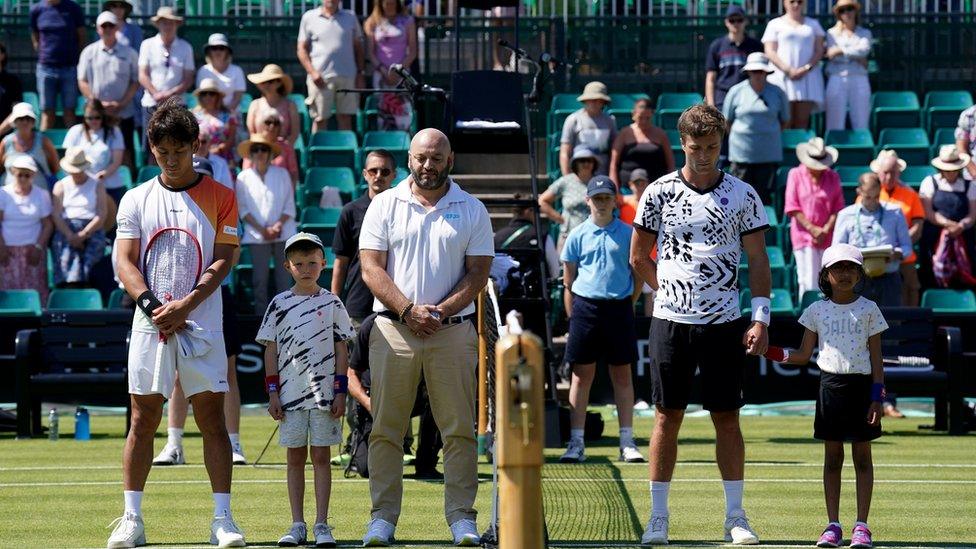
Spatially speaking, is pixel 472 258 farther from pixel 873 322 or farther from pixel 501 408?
pixel 501 408

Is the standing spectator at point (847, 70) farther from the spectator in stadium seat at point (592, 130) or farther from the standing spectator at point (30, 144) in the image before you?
the standing spectator at point (30, 144)

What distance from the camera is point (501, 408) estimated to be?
18.6ft

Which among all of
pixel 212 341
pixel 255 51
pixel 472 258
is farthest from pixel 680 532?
pixel 255 51

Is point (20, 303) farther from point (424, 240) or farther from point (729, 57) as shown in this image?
point (424, 240)

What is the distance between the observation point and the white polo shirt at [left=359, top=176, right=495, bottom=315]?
8719 millimetres

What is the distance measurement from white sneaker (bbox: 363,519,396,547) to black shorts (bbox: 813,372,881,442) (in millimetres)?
2353

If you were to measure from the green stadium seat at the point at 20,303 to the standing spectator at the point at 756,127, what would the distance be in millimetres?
7556

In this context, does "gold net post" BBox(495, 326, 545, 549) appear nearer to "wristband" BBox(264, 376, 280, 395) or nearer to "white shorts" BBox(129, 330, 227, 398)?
"white shorts" BBox(129, 330, 227, 398)

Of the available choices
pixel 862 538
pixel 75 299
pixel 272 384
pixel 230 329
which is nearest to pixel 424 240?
pixel 272 384

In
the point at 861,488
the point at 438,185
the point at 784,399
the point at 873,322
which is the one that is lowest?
the point at 784,399

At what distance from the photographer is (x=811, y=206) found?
1775 cm

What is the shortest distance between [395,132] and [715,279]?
11626mm

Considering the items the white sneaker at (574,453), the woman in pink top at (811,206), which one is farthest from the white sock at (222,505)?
Answer: the woman in pink top at (811,206)

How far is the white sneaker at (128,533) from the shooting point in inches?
329
